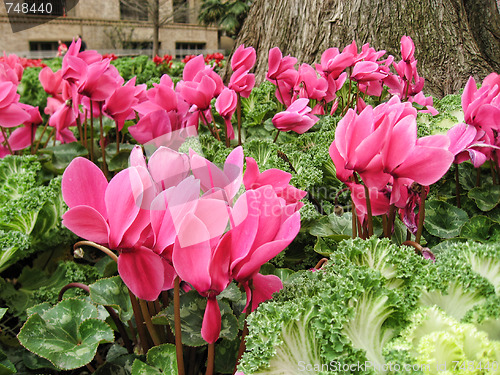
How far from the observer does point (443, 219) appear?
1.31 meters

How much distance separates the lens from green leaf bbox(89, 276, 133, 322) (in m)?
0.99

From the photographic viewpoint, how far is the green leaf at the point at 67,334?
0.82 metres

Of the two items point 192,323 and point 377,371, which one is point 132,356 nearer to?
point 192,323

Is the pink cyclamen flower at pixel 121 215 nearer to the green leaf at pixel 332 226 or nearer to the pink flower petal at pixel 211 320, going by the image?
the pink flower petal at pixel 211 320

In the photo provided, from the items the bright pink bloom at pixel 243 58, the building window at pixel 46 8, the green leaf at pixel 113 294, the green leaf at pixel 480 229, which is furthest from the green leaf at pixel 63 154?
the green leaf at pixel 480 229

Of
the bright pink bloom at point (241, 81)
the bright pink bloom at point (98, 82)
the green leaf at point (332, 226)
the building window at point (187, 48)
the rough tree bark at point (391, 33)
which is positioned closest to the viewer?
the green leaf at point (332, 226)

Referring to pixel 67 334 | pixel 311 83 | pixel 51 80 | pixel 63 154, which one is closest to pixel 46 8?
pixel 51 80

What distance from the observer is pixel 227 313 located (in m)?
0.82

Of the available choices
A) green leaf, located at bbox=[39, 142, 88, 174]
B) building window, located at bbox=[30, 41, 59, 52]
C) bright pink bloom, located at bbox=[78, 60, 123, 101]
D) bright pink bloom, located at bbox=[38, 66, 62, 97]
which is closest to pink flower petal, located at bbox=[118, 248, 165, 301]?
bright pink bloom, located at bbox=[78, 60, 123, 101]

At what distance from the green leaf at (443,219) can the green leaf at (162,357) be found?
84 centimetres

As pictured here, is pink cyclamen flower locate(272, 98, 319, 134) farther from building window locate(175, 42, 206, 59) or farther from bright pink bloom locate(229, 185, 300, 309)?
building window locate(175, 42, 206, 59)

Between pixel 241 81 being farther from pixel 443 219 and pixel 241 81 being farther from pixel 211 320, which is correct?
pixel 211 320

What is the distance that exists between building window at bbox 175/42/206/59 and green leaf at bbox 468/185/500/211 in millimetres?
31985

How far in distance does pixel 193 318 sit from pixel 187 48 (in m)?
35.6
